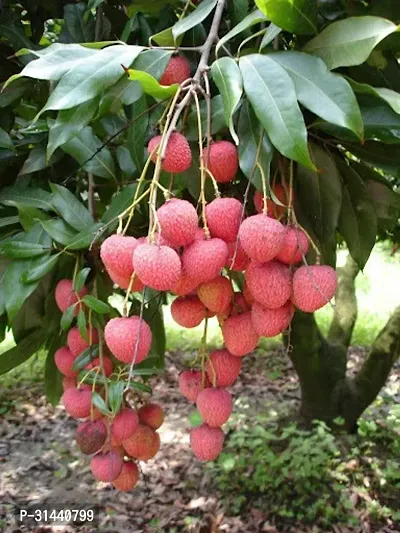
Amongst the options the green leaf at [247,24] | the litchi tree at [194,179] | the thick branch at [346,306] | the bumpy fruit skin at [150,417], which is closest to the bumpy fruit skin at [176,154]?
the litchi tree at [194,179]

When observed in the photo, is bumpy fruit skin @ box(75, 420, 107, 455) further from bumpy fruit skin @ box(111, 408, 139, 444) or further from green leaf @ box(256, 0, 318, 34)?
green leaf @ box(256, 0, 318, 34)

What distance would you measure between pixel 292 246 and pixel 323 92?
16 centimetres

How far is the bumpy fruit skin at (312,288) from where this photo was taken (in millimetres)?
636

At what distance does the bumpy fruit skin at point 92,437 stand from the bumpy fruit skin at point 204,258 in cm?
41

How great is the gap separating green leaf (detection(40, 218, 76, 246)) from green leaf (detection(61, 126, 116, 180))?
0.34 ft

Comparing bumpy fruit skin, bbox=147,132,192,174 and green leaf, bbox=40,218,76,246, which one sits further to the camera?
green leaf, bbox=40,218,76,246

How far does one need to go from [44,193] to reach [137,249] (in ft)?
1.63

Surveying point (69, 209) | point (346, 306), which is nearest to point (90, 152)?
point (69, 209)

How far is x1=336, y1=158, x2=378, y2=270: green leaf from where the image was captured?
0.85 meters

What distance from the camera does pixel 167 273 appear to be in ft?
1.86

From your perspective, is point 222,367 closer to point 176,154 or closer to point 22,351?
point 176,154

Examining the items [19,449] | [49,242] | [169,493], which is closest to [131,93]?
[49,242]

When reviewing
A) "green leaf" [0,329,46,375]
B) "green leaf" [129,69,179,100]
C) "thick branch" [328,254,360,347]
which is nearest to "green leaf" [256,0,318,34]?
"green leaf" [129,69,179,100]

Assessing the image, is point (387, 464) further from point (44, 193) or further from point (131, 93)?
point (131, 93)
